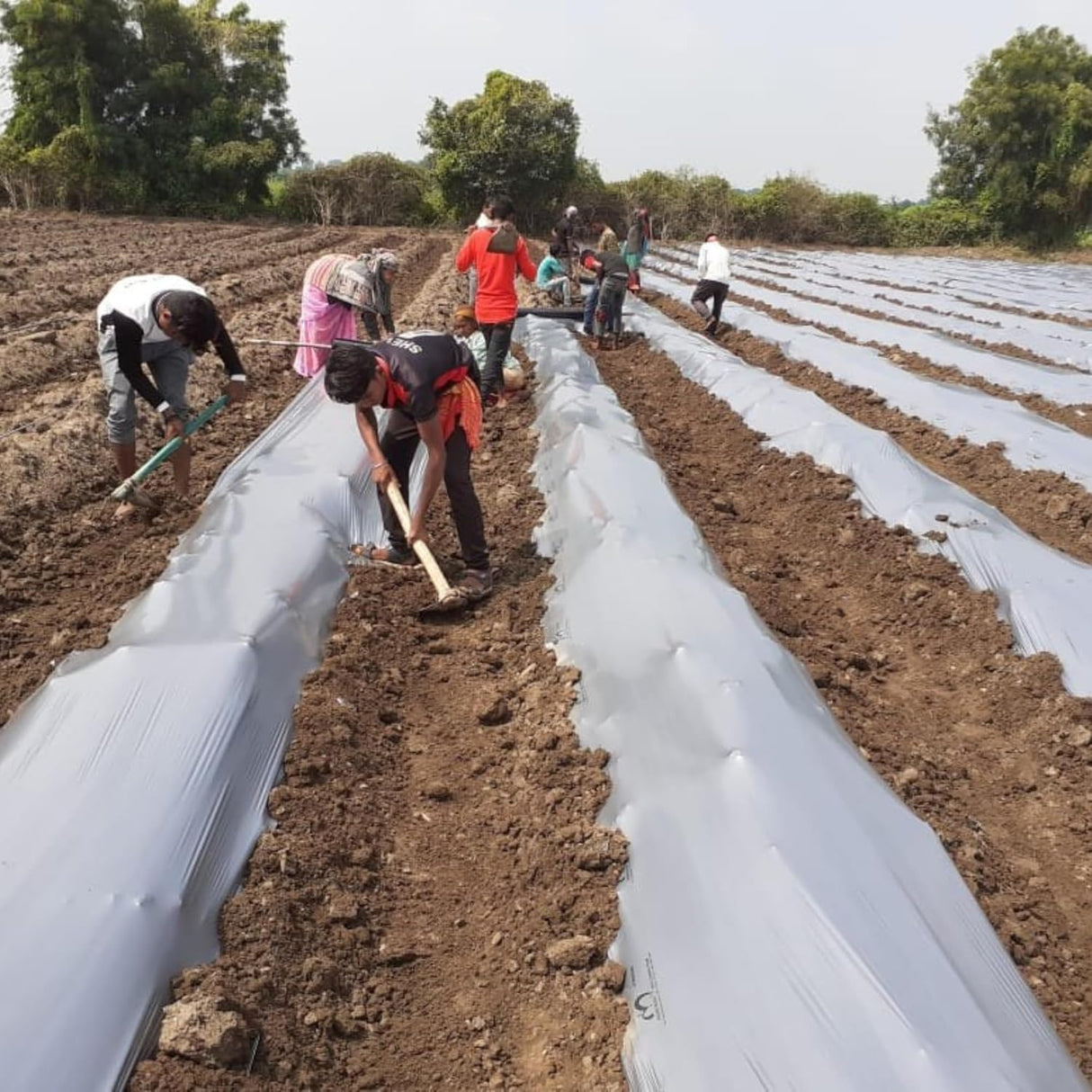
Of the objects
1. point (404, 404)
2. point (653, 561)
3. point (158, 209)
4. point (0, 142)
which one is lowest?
point (653, 561)

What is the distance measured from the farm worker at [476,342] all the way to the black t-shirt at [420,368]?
100 inches

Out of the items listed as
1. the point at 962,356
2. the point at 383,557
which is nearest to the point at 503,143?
the point at 962,356

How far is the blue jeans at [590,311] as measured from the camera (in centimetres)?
988

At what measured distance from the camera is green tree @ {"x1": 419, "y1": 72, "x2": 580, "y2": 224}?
2753 cm

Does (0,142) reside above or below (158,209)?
above

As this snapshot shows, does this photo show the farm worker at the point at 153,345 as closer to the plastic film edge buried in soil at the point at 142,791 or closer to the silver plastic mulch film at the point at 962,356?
the plastic film edge buried in soil at the point at 142,791

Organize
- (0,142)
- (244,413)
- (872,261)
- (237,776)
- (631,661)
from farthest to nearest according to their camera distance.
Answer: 1. (0,142)
2. (872,261)
3. (244,413)
4. (631,661)
5. (237,776)

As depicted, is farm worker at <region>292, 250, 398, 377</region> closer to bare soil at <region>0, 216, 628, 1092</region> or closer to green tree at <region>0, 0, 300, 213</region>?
bare soil at <region>0, 216, 628, 1092</region>

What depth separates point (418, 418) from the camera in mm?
3301

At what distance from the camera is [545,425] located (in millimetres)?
5961

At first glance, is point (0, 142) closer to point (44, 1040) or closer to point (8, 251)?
point (8, 251)

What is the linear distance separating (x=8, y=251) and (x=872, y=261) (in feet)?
70.9

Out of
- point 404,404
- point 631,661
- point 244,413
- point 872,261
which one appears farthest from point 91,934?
point 872,261

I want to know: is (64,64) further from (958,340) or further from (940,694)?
(940,694)
